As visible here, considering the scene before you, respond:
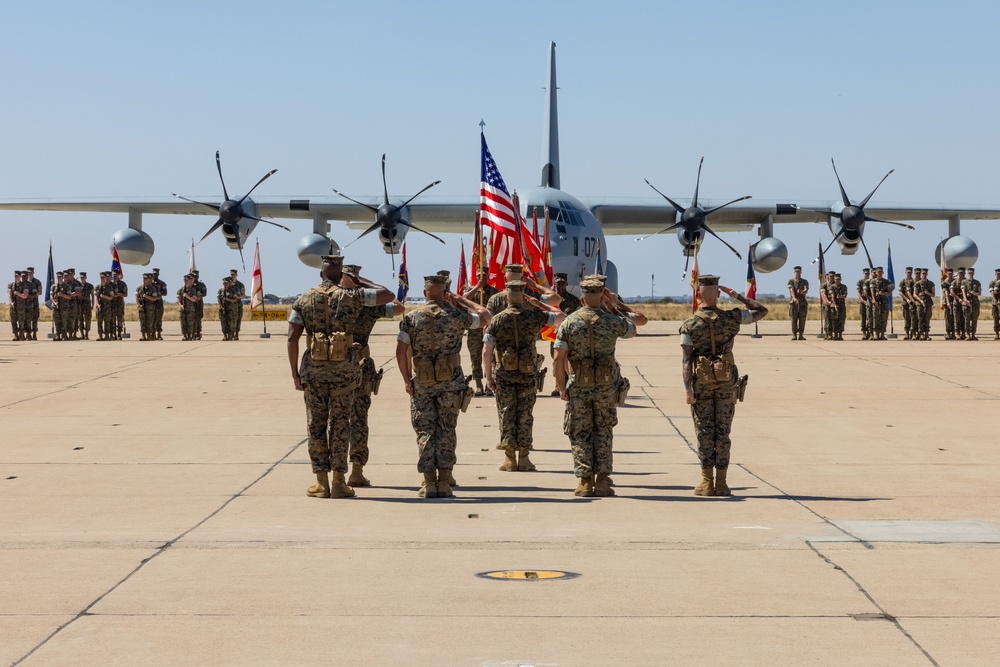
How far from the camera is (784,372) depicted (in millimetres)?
19359

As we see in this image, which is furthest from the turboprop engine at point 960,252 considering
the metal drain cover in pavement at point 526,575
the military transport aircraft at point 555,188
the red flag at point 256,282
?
the metal drain cover in pavement at point 526,575

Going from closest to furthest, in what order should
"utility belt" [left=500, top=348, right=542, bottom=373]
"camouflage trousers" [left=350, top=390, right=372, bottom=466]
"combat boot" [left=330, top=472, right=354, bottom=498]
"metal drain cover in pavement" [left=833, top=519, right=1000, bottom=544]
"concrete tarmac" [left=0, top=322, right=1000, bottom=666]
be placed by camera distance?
"concrete tarmac" [left=0, top=322, right=1000, bottom=666]
"metal drain cover in pavement" [left=833, top=519, right=1000, bottom=544]
"combat boot" [left=330, top=472, right=354, bottom=498]
"camouflage trousers" [left=350, top=390, right=372, bottom=466]
"utility belt" [left=500, top=348, right=542, bottom=373]

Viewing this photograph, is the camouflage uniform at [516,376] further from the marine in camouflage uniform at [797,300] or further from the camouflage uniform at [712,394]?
the marine in camouflage uniform at [797,300]

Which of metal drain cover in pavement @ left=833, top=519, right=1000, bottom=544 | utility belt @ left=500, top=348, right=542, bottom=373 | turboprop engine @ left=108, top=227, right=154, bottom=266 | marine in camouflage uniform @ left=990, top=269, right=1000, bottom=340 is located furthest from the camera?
turboprop engine @ left=108, top=227, right=154, bottom=266

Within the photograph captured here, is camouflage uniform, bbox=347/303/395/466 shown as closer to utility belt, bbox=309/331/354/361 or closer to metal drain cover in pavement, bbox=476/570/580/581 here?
utility belt, bbox=309/331/354/361

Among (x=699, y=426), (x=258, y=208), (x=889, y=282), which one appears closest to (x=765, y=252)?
(x=889, y=282)

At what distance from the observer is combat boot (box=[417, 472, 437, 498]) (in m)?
8.60

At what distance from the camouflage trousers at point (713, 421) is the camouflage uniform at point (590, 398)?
0.62 meters

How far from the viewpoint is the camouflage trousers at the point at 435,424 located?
859 centimetres

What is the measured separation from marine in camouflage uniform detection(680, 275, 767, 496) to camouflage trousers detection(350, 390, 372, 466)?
230 centimetres

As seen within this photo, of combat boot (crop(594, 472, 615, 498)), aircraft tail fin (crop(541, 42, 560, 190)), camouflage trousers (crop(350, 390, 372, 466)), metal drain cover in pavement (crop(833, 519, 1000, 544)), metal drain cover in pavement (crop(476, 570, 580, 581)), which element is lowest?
metal drain cover in pavement (crop(476, 570, 580, 581))

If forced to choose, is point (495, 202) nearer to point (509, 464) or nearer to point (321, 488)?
point (509, 464)

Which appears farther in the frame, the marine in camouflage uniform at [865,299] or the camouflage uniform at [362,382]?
the marine in camouflage uniform at [865,299]

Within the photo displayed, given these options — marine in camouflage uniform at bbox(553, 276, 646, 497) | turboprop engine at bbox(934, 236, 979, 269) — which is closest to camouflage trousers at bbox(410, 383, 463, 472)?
marine in camouflage uniform at bbox(553, 276, 646, 497)
